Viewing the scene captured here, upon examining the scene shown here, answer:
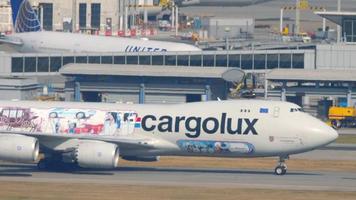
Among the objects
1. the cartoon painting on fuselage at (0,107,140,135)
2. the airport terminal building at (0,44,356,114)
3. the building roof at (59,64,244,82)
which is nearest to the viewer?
the cartoon painting on fuselage at (0,107,140,135)

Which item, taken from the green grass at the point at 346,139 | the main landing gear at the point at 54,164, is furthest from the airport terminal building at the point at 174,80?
the main landing gear at the point at 54,164

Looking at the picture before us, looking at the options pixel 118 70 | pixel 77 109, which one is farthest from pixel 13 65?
pixel 77 109

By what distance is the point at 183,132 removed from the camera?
66812mm

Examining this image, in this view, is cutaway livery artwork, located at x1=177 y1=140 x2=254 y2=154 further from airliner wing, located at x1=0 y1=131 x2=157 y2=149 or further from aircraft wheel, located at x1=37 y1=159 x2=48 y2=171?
aircraft wheel, located at x1=37 y1=159 x2=48 y2=171

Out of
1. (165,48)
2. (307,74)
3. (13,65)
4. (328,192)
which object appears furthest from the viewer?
(165,48)

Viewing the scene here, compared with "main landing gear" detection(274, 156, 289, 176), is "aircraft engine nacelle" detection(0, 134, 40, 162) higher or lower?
higher

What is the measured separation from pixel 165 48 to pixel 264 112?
57909mm

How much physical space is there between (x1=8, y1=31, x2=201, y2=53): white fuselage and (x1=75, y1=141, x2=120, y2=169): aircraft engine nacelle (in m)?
58.2

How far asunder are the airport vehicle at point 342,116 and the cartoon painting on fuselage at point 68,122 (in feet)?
122

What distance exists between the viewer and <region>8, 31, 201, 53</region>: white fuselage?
125375 mm

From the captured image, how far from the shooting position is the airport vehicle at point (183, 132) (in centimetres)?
6594

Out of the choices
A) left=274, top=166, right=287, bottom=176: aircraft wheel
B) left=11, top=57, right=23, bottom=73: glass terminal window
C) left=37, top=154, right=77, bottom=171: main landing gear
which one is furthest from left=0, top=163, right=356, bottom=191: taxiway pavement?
left=11, top=57, right=23, bottom=73: glass terminal window

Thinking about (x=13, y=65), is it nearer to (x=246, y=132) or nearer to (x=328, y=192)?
(x=246, y=132)

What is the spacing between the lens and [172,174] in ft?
218
